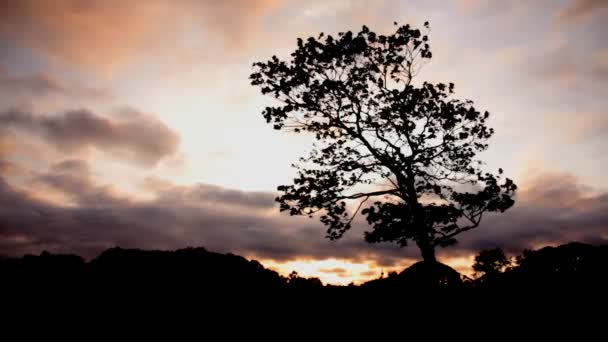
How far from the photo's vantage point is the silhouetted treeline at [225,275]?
6.36 metres

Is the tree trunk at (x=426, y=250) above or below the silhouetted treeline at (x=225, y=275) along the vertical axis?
above

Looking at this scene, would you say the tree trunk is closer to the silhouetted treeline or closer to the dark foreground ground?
the silhouetted treeline

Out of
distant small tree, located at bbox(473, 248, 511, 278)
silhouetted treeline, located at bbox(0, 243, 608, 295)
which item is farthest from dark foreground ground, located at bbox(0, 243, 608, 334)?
distant small tree, located at bbox(473, 248, 511, 278)

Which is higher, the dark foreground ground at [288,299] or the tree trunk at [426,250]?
the tree trunk at [426,250]

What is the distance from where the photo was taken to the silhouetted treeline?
20.9ft

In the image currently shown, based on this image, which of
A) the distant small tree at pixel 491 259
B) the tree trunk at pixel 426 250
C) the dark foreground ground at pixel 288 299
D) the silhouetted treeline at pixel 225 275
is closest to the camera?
the dark foreground ground at pixel 288 299

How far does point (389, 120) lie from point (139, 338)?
16.4 meters

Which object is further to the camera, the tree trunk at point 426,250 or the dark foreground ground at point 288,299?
the tree trunk at point 426,250

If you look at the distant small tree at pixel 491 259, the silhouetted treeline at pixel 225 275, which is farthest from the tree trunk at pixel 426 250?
the distant small tree at pixel 491 259

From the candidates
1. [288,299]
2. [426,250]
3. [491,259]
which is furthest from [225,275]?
[491,259]

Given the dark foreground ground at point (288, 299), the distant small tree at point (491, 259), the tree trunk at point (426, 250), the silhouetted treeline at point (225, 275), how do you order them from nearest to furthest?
the dark foreground ground at point (288, 299), the silhouetted treeline at point (225, 275), the tree trunk at point (426, 250), the distant small tree at point (491, 259)

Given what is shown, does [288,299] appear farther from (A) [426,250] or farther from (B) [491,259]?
(B) [491,259]

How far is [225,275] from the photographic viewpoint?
780cm

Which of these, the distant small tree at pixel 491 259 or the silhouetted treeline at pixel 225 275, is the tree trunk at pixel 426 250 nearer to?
the silhouetted treeline at pixel 225 275
